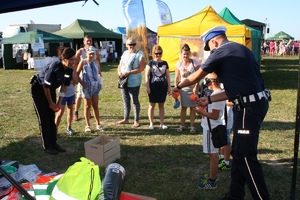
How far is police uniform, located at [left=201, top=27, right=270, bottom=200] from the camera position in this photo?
297cm

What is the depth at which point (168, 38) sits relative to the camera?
1152 cm

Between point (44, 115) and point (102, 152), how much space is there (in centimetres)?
116

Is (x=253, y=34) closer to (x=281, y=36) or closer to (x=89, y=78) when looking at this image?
(x=89, y=78)

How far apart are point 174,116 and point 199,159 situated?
111 inches

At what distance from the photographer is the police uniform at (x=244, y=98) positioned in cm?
297

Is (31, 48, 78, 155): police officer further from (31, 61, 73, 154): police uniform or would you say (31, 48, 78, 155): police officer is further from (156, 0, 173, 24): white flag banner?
(156, 0, 173, 24): white flag banner

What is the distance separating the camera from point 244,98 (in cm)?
298

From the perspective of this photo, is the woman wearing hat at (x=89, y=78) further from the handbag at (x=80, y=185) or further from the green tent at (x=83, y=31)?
the green tent at (x=83, y=31)

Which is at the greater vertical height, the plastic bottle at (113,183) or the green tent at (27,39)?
the green tent at (27,39)

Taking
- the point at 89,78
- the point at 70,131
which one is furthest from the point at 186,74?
the point at 70,131

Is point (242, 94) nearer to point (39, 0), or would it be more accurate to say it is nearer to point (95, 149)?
point (95, 149)

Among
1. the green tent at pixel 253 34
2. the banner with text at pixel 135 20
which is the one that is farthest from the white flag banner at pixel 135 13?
the green tent at pixel 253 34

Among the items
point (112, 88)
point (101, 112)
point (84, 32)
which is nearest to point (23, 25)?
point (84, 32)

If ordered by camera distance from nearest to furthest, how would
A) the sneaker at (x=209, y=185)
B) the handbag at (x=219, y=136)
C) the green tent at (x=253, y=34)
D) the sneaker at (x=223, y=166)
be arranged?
the handbag at (x=219, y=136) → the sneaker at (x=209, y=185) → the sneaker at (x=223, y=166) → the green tent at (x=253, y=34)
